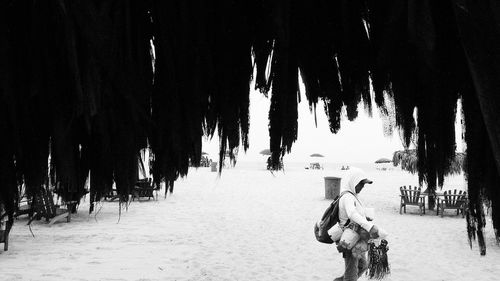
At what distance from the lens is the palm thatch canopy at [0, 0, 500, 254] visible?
794 mm

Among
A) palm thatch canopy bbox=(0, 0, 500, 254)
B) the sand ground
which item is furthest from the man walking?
palm thatch canopy bbox=(0, 0, 500, 254)

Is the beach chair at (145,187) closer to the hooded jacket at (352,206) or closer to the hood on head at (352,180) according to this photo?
the hooded jacket at (352,206)

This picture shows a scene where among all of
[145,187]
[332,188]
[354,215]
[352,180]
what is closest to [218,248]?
[145,187]

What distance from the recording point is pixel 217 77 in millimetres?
1034

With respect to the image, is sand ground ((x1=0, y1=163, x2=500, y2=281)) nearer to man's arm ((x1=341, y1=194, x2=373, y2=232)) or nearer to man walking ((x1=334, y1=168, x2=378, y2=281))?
man walking ((x1=334, y1=168, x2=378, y2=281))

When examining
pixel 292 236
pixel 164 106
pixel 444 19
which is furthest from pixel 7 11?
pixel 292 236

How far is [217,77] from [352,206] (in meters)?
4.68

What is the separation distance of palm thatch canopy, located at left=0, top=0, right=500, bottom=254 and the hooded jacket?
A: 4.53 metres

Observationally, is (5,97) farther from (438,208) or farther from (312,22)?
(438,208)

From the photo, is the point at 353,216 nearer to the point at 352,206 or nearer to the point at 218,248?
the point at 352,206

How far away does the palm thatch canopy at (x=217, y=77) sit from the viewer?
0.79 meters

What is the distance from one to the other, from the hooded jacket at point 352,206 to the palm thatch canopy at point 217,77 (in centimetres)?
453

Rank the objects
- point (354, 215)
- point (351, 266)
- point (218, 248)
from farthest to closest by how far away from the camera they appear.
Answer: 1. point (218, 248)
2. point (351, 266)
3. point (354, 215)

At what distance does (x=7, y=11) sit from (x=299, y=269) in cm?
697
